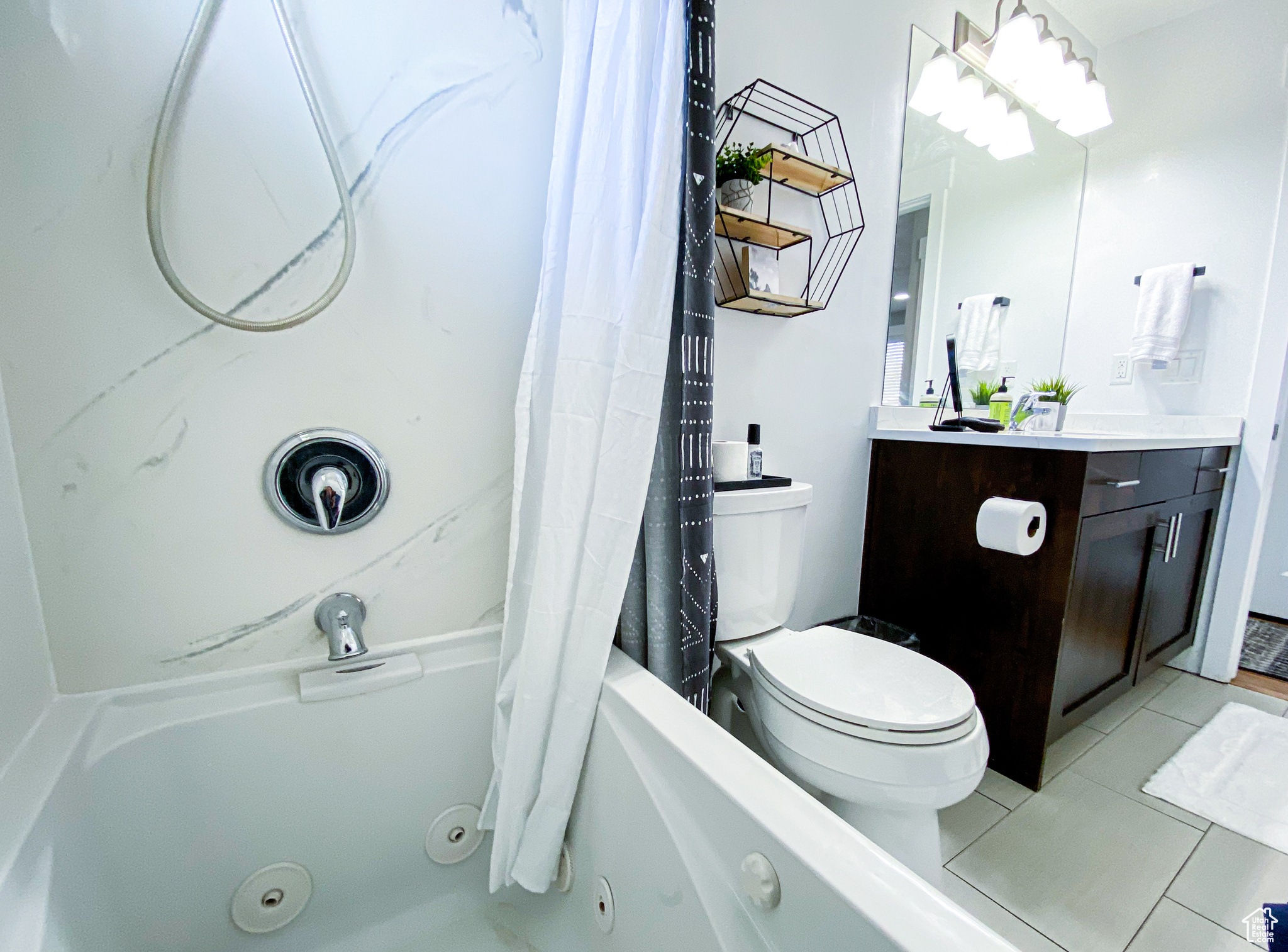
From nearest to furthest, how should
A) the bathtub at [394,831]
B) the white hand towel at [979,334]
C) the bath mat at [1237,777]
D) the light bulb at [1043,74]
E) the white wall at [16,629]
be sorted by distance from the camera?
the bathtub at [394,831], the white wall at [16,629], the bath mat at [1237,777], the light bulb at [1043,74], the white hand towel at [979,334]


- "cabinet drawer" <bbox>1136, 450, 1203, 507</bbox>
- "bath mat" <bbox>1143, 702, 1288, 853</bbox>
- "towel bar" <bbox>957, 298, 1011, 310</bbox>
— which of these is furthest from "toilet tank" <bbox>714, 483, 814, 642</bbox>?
"towel bar" <bbox>957, 298, 1011, 310</bbox>

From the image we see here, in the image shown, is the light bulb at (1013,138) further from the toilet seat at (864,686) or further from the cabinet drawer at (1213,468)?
the toilet seat at (864,686)

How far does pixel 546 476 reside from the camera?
0.83 m

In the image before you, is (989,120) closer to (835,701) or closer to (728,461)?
(728,461)

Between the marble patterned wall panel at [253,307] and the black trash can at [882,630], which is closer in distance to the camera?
the marble patterned wall panel at [253,307]

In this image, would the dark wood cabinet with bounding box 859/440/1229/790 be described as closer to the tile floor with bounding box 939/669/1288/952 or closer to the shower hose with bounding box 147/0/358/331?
the tile floor with bounding box 939/669/1288/952

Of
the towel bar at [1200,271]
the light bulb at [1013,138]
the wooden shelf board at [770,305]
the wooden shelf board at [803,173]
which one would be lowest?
the wooden shelf board at [770,305]

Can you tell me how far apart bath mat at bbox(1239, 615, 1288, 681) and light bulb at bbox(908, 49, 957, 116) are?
2.39 meters

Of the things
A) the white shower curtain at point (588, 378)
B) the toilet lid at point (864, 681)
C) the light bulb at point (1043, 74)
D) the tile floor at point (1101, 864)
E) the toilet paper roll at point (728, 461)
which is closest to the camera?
the white shower curtain at point (588, 378)

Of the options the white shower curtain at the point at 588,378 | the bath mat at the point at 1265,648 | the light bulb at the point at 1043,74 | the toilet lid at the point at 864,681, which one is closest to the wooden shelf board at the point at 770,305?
the white shower curtain at the point at 588,378

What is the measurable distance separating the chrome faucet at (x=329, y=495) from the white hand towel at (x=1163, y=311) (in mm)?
2779

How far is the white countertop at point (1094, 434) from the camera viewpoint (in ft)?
3.96

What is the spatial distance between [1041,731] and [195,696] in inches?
71.6

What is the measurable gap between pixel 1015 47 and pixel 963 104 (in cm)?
22
